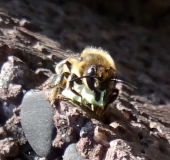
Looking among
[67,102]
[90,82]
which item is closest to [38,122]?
[67,102]

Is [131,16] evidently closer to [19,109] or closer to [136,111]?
[136,111]

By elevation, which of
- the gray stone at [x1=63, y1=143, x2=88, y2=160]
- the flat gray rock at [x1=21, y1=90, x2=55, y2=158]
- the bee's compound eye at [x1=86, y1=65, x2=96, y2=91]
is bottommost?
the gray stone at [x1=63, y1=143, x2=88, y2=160]

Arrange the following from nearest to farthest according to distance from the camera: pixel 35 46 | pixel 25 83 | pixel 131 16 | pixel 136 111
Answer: pixel 25 83, pixel 136 111, pixel 35 46, pixel 131 16

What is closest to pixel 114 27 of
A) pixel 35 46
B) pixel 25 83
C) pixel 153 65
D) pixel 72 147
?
pixel 153 65

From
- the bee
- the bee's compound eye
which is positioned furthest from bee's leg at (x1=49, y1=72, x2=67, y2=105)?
the bee's compound eye

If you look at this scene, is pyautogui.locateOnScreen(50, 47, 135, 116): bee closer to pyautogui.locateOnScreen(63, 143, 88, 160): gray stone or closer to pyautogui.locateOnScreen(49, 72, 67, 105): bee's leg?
pyautogui.locateOnScreen(49, 72, 67, 105): bee's leg

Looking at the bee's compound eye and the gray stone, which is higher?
the bee's compound eye

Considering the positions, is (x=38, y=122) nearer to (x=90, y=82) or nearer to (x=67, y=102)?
(x=67, y=102)
